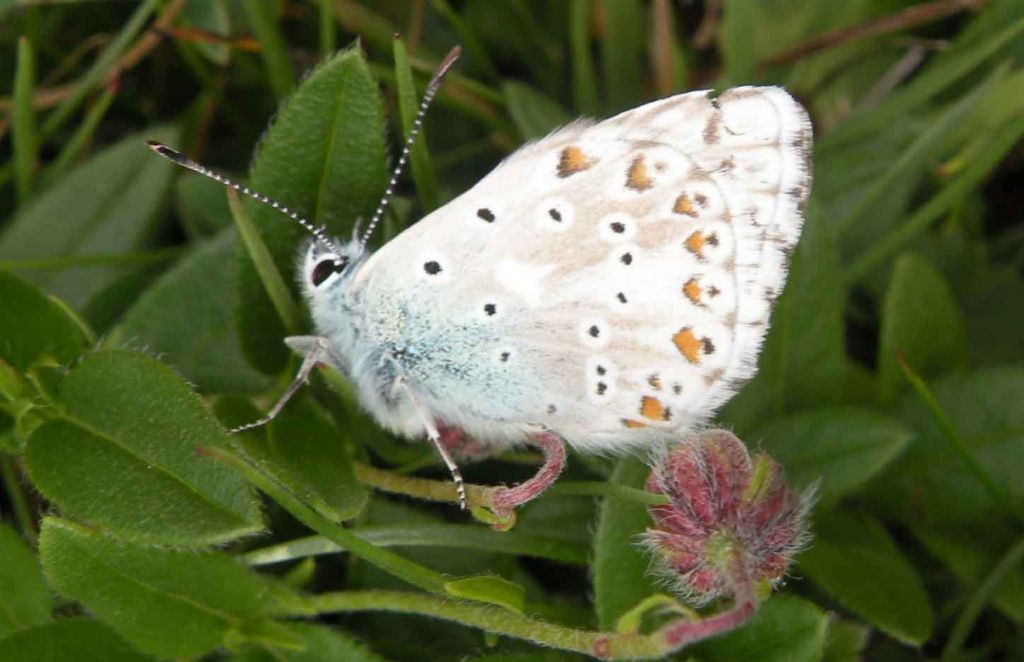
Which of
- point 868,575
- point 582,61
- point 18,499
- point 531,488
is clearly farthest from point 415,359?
point 582,61

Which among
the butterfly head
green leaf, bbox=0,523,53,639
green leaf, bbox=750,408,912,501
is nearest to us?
green leaf, bbox=0,523,53,639

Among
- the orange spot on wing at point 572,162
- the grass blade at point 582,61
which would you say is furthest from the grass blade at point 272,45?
the orange spot on wing at point 572,162

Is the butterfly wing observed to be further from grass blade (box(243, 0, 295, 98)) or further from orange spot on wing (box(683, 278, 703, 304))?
grass blade (box(243, 0, 295, 98))

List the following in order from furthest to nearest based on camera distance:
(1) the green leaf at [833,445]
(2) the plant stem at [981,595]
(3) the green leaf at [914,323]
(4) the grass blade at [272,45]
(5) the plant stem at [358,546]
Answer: (4) the grass blade at [272,45] < (3) the green leaf at [914,323] < (2) the plant stem at [981,595] < (1) the green leaf at [833,445] < (5) the plant stem at [358,546]

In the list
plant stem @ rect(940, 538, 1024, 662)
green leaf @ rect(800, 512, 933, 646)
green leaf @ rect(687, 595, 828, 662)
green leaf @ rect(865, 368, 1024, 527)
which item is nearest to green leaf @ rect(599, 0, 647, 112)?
green leaf @ rect(865, 368, 1024, 527)

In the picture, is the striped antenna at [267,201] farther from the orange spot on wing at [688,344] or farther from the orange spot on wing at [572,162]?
the orange spot on wing at [688,344]
